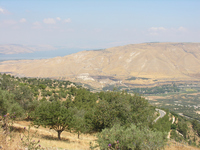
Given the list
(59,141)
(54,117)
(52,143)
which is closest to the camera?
(52,143)

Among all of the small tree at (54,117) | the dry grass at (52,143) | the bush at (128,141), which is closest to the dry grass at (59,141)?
the dry grass at (52,143)

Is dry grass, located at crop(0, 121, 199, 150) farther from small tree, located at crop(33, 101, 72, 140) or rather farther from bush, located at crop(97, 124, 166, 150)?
bush, located at crop(97, 124, 166, 150)

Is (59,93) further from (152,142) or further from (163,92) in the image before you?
(163,92)

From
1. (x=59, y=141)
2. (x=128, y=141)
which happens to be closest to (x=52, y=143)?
(x=59, y=141)

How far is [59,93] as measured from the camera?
149ft

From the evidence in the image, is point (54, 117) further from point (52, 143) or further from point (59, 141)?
point (52, 143)

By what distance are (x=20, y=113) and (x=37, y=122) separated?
4066 millimetres

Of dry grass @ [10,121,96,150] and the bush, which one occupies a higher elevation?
the bush

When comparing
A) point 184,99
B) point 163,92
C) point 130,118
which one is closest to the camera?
point 130,118

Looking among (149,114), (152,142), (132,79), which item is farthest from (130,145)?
(132,79)

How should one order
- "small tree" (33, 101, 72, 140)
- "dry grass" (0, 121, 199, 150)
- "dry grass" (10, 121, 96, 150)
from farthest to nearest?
"small tree" (33, 101, 72, 140), "dry grass" (10, 121, 96, 150), "dry grass" (0, 121, 199, 150)

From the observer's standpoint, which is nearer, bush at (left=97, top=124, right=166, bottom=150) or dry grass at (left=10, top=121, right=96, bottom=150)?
bush at (left=97, top=124, right=166, bottom=150)

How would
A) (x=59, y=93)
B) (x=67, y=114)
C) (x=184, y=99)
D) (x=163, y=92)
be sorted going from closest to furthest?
1. (x=67, y=114)
2. (x=59, y=93)
3. (x=184, y=99)
4. (x=163, y=92)

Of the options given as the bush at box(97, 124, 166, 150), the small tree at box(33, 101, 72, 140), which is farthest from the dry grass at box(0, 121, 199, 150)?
the bush at box(97, 124, 166, 150)
